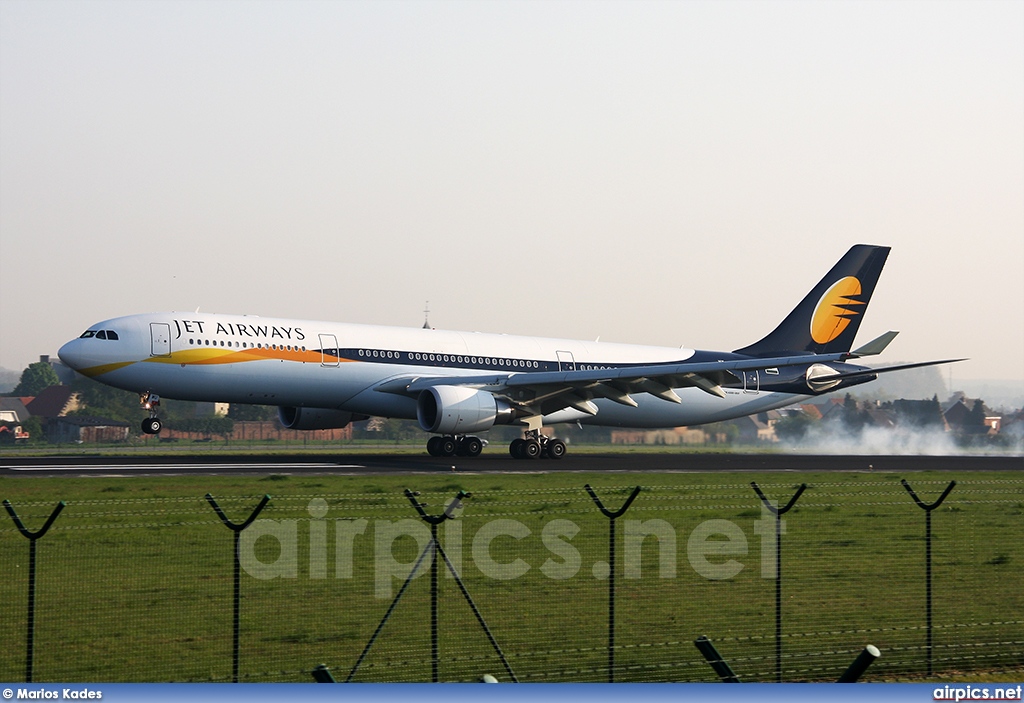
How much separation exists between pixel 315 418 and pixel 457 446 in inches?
211

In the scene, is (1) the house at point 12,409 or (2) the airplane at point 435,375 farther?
(1) the house at point 12,409

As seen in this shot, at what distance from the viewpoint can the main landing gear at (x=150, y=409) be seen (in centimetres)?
3544

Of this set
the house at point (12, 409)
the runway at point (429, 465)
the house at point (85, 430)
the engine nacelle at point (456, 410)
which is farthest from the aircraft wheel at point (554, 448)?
the house at point (12, 409)

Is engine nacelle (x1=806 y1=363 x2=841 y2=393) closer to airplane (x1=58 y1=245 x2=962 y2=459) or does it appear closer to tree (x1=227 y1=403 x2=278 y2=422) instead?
airplane (x1=58 y1=245 x2=962 y2=459)

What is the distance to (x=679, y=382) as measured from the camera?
41.3 metres

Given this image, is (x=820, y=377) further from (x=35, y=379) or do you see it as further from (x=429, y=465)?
(x=35, y=379)

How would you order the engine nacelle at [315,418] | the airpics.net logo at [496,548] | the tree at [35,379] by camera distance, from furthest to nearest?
the tree at [35,379]
the engine nacelle at [315,418]
the airpics.net logo at [496,548]

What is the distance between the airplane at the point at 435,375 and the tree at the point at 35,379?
86.5 meters

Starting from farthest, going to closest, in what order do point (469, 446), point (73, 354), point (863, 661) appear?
point (469, 446) → point (73, 354) → point (863, 661)

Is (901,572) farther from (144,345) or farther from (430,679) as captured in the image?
(144,345)

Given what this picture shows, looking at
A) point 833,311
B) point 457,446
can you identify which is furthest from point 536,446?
point 833,311

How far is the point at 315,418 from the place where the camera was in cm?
4219

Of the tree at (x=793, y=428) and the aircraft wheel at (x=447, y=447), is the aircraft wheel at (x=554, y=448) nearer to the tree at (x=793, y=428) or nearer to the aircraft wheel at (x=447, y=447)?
the aircraft wheel at (x=447, y=447)

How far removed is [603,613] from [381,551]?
484cm
